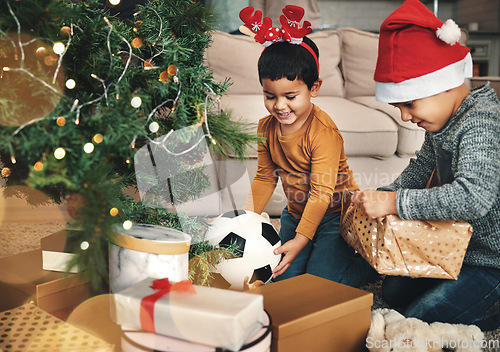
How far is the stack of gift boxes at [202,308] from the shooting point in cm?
62

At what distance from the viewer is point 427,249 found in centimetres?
98

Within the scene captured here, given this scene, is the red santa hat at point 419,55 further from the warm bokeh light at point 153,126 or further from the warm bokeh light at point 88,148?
the warm bokeh light at point 88,148

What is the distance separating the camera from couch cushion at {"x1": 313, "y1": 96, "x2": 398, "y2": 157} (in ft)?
6.41

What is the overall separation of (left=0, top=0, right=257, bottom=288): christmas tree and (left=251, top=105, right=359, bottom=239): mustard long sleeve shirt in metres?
0.41

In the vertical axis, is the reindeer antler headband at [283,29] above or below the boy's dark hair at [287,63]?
above

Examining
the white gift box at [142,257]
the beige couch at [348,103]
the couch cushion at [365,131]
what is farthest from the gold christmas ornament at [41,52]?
the couch cushion at [365,131]

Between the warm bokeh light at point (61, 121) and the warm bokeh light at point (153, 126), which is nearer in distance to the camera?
the warm bokeh light at point (61, 121)

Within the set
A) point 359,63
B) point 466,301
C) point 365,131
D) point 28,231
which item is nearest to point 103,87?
point 466,301

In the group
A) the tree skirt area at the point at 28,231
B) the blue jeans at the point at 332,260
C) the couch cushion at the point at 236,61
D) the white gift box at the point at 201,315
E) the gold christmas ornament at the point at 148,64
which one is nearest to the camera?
the white gift box at the point at 201,315

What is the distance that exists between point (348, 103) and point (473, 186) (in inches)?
52.3

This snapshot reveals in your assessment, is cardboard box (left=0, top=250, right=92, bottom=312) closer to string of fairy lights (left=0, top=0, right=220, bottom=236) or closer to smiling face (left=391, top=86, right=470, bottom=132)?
string of fairy lights (left=0, top=0, right=220, bottom=236)

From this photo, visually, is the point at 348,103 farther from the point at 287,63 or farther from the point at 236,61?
the point at 287,63

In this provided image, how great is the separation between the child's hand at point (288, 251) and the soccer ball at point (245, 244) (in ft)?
0.11

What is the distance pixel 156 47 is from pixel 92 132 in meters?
0.25
